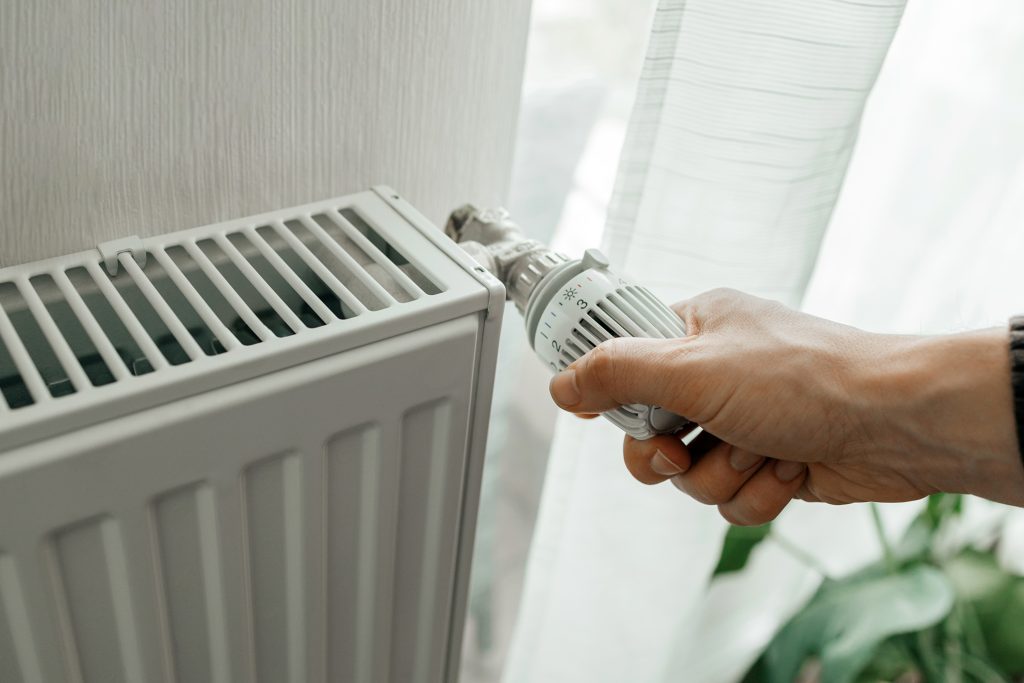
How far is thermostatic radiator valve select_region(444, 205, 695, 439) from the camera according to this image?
0.41m

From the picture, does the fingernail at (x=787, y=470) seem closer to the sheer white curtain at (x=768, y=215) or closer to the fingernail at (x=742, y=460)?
the fingernail at (x=742, y=460)

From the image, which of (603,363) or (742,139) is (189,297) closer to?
(603,363)

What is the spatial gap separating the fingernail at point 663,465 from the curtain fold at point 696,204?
14 cm

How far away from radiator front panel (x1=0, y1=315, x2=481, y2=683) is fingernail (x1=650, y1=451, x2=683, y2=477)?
0.31ft

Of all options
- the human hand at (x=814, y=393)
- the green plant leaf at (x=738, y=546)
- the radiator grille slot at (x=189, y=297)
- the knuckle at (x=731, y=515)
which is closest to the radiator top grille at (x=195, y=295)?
the radiator grille slot at (x=189, y=297)

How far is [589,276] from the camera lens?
0.42 metres

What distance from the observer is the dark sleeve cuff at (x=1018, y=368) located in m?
0.41

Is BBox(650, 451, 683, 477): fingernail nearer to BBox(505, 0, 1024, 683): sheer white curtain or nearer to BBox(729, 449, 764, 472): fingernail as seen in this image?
BBox(729, 449, 764, 472): fingernail

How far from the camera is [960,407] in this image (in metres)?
0.43

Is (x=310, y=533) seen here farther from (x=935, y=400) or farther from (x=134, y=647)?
(x=935, y=400)

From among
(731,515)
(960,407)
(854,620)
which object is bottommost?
(854,620)

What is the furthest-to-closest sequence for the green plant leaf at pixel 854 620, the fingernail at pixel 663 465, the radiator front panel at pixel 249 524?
the green plant leaf at pixel 854 620
the fingernail at pixel 663 465
the radiator front panel at pixel 249 524

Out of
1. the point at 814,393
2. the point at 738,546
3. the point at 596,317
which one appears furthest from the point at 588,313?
the point at 738,546

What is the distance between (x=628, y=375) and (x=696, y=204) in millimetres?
167
